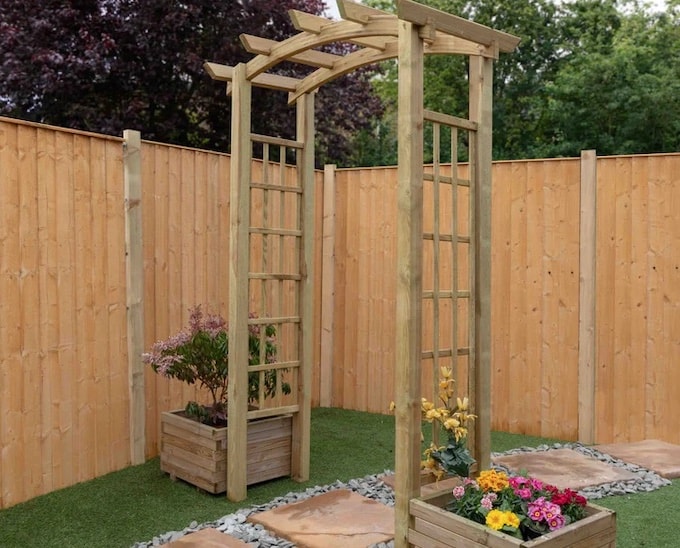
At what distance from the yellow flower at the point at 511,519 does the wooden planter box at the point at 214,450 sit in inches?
65.4

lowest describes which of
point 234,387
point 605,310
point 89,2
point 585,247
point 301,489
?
point 301,489

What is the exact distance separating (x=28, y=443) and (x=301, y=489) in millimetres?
1365

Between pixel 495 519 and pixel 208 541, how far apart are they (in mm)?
1274

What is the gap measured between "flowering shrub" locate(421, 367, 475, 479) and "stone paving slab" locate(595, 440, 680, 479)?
5.33 feet

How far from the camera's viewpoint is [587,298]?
4.50 m

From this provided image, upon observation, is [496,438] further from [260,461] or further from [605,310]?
[260,461]

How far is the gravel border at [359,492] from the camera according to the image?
9.85 feet

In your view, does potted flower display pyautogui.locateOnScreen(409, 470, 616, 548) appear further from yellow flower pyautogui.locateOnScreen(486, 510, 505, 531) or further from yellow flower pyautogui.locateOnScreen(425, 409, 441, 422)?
yellow flower pyautogui.locateOnScreen(425, 409, 441, 422)

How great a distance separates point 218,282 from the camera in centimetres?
447

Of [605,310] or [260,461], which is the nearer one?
[260,461]

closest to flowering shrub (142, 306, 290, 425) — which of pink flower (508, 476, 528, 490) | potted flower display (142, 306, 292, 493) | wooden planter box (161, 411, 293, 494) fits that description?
potted flower display (142, 306, 292, 493)

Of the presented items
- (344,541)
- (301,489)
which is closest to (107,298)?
(301,489)

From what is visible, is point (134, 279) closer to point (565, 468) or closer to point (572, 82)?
point (565, 468)

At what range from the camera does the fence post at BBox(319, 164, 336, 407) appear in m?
5.39
